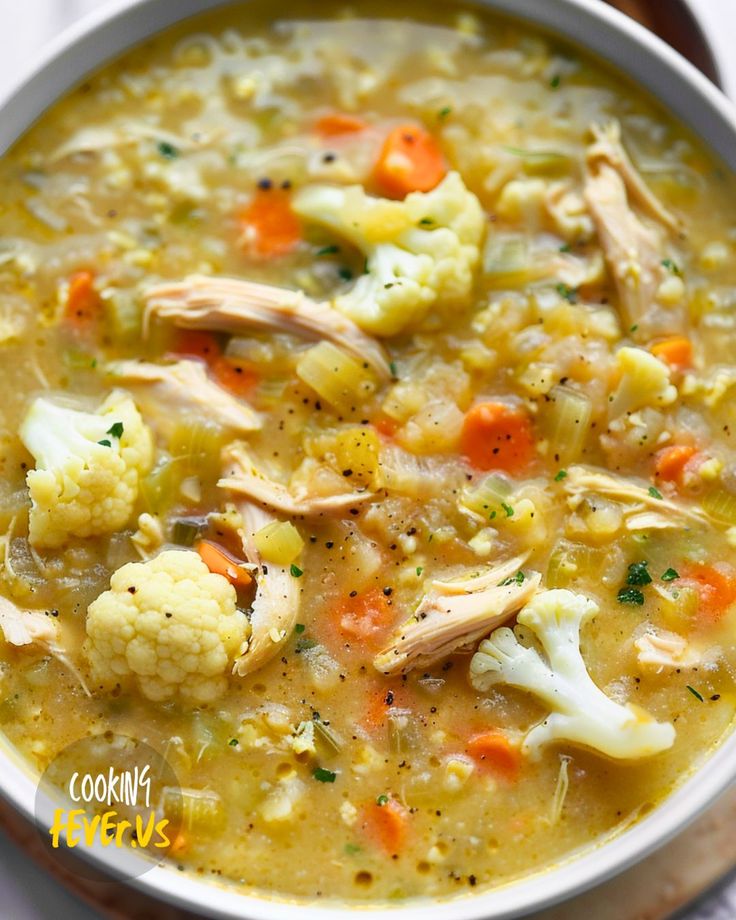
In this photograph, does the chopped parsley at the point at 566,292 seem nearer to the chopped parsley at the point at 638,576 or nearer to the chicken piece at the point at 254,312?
the chicken piece at the point at 254,312

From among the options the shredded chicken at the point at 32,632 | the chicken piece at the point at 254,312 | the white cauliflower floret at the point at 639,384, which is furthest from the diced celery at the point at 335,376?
the shredded chicken at the point at 32,632

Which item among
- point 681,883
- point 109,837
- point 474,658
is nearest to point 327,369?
point 474,658

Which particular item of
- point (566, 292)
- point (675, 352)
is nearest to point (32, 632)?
point (566, 292)

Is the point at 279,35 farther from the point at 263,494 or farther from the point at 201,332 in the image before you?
the point at 263,494

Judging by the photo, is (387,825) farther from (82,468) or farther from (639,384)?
(639,384)

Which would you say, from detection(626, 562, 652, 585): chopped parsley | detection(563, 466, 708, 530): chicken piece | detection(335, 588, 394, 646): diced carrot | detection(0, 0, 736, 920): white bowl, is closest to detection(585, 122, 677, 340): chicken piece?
detection(0, 0, 736, 920): white bowl
